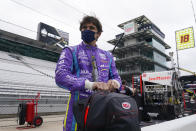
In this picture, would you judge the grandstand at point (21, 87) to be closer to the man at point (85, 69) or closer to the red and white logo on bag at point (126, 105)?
the man at point (85, 69)

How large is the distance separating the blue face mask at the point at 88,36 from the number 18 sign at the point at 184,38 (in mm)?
15794

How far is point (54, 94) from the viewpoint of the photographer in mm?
10586

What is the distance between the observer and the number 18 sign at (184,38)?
1502 centimetres

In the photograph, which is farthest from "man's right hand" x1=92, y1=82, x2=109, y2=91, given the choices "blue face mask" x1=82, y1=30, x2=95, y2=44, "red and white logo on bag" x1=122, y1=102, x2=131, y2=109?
"blue face mask" x1=82, y1=30, x2=95, y2=44

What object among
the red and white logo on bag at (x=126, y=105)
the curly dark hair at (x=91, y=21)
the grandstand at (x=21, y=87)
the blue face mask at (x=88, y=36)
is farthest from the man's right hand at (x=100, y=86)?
the grandstand at (x=21, y=87)

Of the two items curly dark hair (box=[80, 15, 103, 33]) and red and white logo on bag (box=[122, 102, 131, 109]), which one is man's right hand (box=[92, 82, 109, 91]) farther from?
curly dark hair (box=[80, 15, 103, 33])

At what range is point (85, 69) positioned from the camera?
1.06m

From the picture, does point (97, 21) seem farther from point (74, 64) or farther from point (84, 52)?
point (74, 64)

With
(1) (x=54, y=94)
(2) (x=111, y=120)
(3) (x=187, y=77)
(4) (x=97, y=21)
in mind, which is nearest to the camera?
(2) (x=111, y=120)

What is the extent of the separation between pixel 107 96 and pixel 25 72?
36.3 feet

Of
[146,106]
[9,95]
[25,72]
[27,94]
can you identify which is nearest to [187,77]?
[146,106]

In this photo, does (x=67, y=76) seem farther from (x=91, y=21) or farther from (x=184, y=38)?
(x=184, y=38)

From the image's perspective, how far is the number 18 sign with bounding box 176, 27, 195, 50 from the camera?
15.0 m

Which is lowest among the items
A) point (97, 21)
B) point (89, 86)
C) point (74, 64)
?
point (89, 86)
